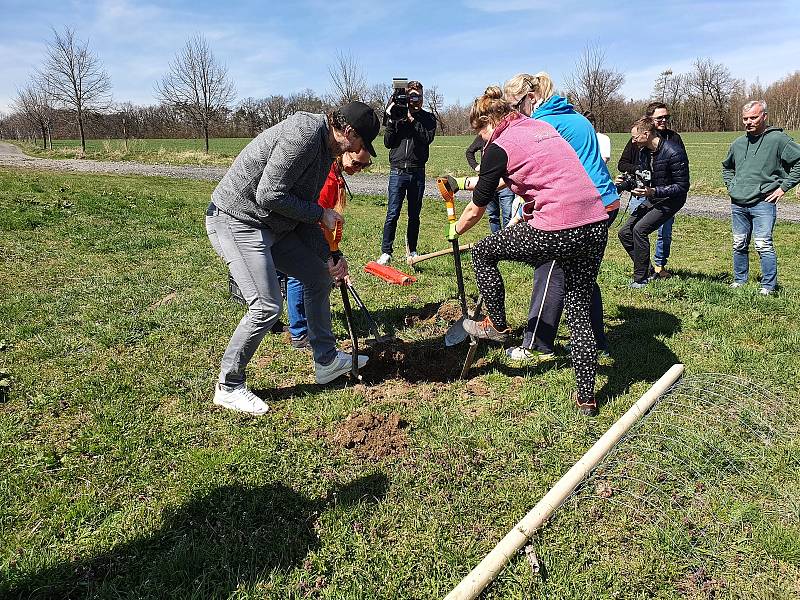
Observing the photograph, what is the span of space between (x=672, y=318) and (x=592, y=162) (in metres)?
2.48

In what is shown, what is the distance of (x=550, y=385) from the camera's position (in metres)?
4.45

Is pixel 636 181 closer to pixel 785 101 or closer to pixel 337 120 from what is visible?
pixel 337 120

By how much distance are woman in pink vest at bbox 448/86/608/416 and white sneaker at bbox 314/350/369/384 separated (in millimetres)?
1450

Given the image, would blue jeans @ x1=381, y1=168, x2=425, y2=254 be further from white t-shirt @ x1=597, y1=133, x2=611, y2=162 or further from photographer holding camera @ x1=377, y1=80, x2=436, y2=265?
white t-shirt @ x1=597, y1=133, x2=611, y2=162

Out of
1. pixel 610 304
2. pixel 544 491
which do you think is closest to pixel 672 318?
pixel 610 304

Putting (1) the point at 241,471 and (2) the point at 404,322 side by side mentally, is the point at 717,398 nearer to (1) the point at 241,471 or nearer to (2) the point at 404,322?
(2) the point at 404,322

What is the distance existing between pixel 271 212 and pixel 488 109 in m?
1.61

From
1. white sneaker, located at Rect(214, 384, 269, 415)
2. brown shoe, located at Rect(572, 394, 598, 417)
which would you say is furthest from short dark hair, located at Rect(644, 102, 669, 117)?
white sneaker, located at Rect(214, 384, 269, 415)

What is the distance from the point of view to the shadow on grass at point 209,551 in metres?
2.55

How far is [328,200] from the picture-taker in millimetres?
4730

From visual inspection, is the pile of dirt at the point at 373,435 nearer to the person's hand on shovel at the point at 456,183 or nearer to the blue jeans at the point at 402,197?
the person's hand on shovel at the point at 456,183

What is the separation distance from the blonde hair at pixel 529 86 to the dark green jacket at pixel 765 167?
3850mm

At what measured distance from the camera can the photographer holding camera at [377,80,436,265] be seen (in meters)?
7.66

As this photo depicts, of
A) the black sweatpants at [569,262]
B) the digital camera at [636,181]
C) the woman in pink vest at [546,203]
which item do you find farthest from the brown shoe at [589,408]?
the digital camera at [636,181]
